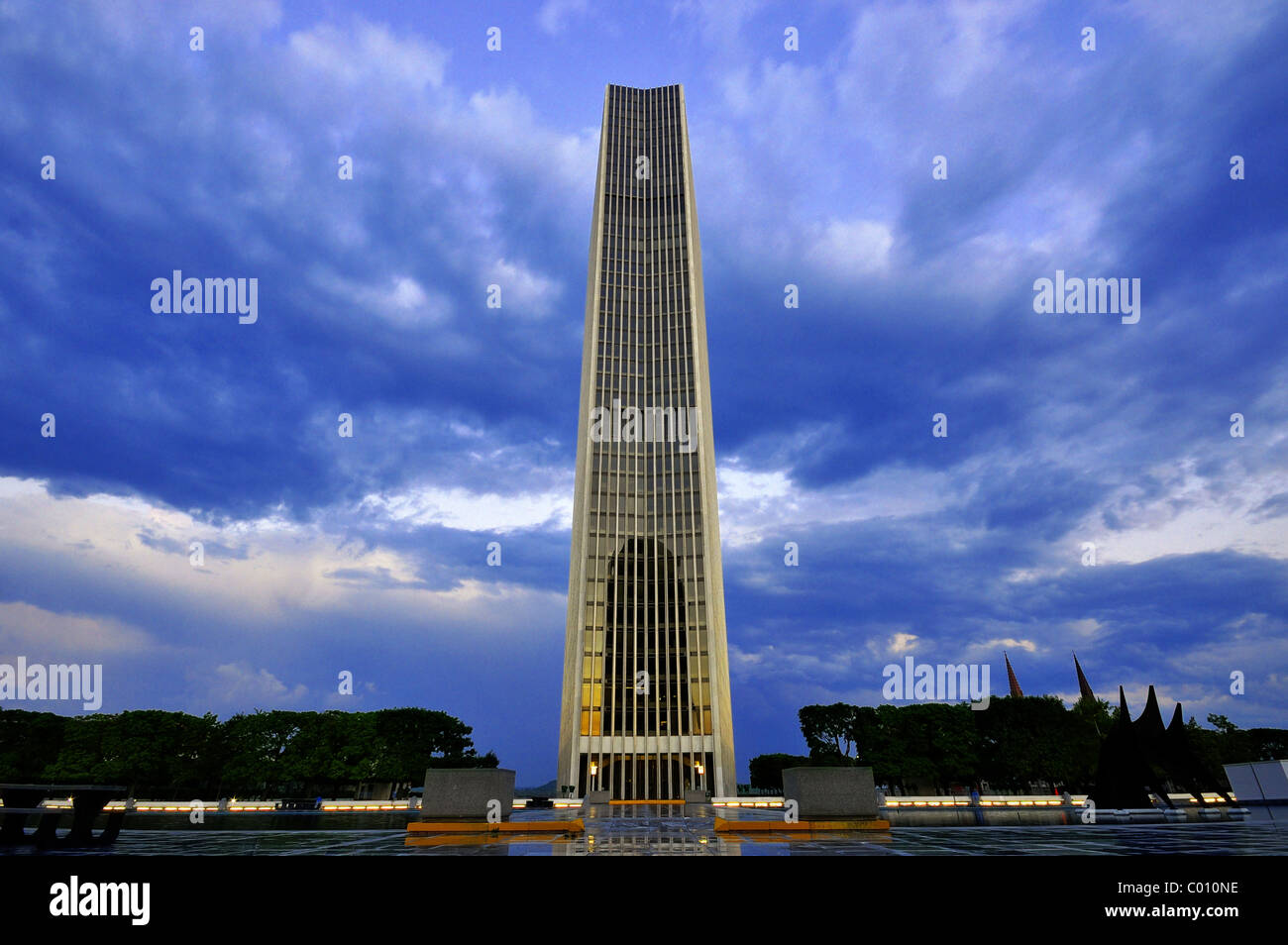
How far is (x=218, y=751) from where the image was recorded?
6300cm

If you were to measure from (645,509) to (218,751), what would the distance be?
175ft

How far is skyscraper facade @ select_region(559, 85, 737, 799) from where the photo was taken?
68.6 meters

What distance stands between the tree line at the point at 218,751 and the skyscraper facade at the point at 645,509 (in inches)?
769

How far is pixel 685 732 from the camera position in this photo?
226 feet

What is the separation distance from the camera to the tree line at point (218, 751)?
5988cm

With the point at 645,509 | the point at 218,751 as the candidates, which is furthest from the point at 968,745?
the point at 218,751

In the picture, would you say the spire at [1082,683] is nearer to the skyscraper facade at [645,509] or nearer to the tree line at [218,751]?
the skyscraper facade at [645,509]

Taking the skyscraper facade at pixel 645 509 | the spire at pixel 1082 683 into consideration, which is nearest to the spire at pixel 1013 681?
the spire at pixel 1082 683

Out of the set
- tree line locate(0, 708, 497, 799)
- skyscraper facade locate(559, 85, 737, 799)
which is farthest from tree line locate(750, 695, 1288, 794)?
tree line locate(0, 708, 497, 799)

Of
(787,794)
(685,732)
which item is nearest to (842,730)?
(685,732)

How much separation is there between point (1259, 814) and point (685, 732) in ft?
167

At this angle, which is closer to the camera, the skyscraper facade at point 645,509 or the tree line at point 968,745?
the tree line at point 968,745

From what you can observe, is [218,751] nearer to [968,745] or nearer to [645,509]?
[645,509]
